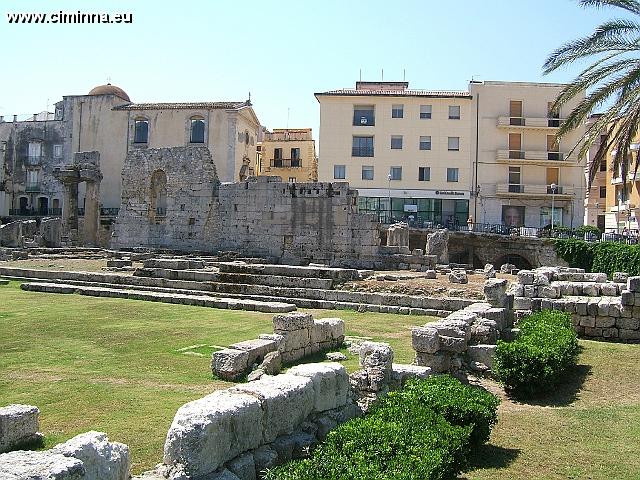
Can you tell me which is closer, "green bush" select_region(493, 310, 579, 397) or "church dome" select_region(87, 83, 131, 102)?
"green bush" select_region(493, 310, 579, 397)

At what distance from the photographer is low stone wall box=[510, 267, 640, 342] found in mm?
15016

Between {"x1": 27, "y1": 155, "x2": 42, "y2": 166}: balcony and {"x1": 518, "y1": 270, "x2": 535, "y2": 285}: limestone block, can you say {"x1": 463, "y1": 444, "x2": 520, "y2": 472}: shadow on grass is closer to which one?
{"x1": 518, "y1": 270, "x2": 535, "y2": 285}: limestone block

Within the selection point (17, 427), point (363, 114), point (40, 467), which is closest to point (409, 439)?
point (40, 467)

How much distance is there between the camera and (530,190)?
46.4m

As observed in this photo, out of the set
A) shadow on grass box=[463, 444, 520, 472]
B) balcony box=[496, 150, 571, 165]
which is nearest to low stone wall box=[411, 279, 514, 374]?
shadow on grass box=[463, 444, 520, 472]

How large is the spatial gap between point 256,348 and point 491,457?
4.49 meters

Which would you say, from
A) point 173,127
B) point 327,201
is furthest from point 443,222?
point 173,127

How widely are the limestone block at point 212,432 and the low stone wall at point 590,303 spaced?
1172 cm

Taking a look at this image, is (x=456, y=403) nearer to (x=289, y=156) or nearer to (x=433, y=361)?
(x=433, y=361)

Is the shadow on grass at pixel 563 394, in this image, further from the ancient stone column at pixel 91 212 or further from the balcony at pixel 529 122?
the balcony at pixel 529 122

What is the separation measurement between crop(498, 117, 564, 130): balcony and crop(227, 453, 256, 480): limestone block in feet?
145

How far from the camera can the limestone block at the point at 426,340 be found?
421 inches

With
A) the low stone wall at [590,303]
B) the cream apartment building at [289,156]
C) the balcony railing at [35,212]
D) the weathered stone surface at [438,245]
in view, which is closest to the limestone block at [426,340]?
the low stone wall at [590,303]

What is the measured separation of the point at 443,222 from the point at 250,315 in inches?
1192
